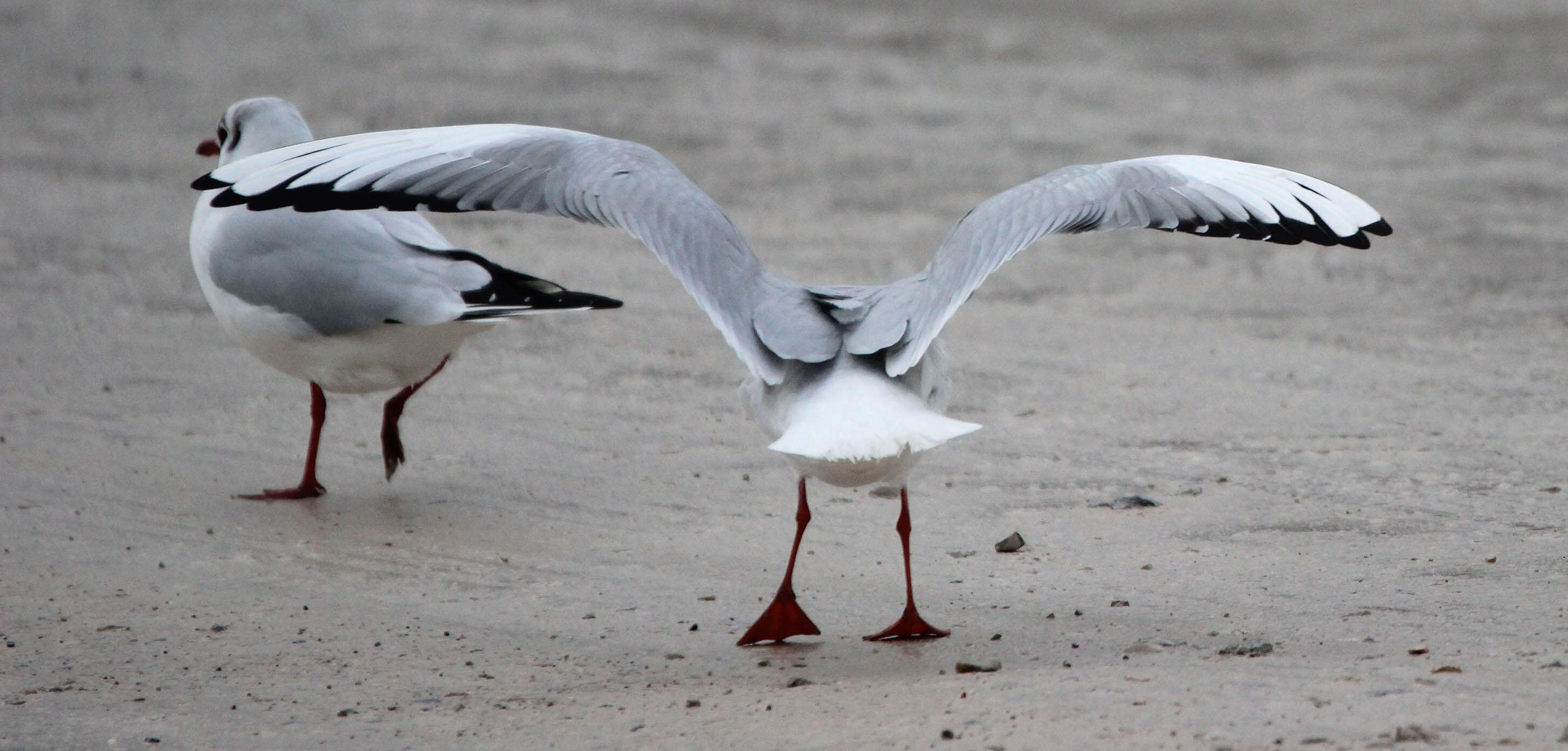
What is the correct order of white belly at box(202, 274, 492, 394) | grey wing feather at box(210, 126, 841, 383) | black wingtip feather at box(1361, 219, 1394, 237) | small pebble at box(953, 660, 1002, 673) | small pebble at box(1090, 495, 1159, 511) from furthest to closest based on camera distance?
white belly at box(202, 274, 492, 394)
small pebble at box(1090, 495, 1159, 511)
black wingtip feather at box(1361, 219, 1394, 237)
grey wing feather at box(210, 126, 841, 383)
small pebble at box(953, 660, 1002, 673)

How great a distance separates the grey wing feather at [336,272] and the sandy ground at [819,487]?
632 mm

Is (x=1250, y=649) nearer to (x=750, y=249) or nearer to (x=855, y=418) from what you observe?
(x=855, y=418)

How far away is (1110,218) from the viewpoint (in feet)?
14.3

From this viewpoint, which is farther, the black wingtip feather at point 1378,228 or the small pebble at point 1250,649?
the black wingtip feather at point 1378,228

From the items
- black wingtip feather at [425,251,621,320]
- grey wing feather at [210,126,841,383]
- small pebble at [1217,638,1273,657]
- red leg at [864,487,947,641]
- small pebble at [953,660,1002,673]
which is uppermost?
grey wing feather at [210,126,841,383]

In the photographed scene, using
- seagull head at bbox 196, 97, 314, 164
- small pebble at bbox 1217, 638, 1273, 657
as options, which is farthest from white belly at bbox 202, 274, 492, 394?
small pebble at bbox 1217, 638, 1273, 657

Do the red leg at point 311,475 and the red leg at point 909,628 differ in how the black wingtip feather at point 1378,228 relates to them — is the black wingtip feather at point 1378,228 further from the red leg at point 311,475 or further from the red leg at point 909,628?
the red leg at point 311,475

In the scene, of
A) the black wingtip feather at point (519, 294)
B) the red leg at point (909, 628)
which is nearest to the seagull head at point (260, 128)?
the black wingtip feather at point (519, 294)

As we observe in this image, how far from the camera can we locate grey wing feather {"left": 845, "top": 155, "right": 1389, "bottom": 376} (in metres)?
4.03

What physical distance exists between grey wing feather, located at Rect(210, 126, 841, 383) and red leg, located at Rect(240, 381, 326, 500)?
54.6 inches

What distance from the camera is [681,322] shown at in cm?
→ 752

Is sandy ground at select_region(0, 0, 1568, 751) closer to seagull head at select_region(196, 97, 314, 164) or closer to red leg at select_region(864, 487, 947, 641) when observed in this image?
red leg at select_region(864, 487, 947, 641)

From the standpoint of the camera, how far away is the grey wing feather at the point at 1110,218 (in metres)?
4.03

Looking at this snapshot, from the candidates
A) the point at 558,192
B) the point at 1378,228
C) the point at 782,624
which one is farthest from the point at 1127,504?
the point at 558,192
